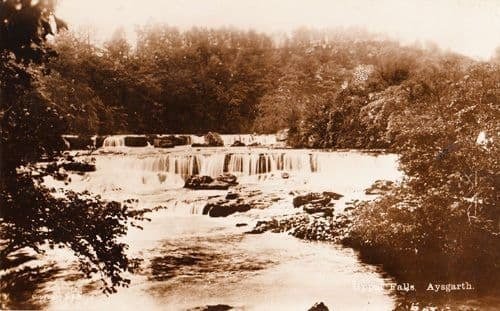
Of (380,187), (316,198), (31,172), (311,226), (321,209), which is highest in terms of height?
(31,172)

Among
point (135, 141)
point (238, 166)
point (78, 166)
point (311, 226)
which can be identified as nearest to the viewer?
point (78, 166)

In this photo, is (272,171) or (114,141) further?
(272,171)

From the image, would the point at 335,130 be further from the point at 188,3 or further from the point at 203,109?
the point at 188,3

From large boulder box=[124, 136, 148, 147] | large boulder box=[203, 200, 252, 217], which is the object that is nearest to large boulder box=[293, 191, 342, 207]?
large boulder box=[203, 200, 252, 217]

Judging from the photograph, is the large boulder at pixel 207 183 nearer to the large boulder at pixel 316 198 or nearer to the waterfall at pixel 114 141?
the large boulder at pixel 316 198

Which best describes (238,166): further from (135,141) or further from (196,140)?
(135,141)

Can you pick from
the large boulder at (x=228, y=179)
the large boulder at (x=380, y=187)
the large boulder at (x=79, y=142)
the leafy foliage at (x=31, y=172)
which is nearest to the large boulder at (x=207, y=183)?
the large boulder at (x=228, y=179)

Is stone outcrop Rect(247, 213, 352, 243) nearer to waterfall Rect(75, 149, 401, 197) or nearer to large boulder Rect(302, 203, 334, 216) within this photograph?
large boulder Rect(302, 203, 334, 216)

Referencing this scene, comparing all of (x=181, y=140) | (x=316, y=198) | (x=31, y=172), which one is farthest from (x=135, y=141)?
(x=31, y=172)
